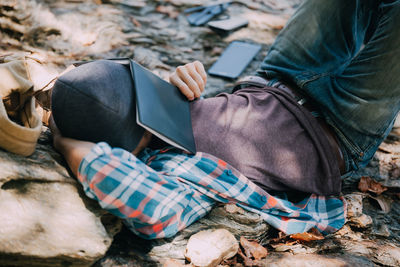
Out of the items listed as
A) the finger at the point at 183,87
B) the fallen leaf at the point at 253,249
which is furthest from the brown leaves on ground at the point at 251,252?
the finger at the point at 183,87

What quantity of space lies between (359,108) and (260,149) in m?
0.63

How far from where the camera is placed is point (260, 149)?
1.78 m

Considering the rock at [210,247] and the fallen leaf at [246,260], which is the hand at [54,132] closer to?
the rock at [210,247]

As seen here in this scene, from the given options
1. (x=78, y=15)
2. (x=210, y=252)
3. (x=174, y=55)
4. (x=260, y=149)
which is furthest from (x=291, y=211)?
(x=78, y=15)

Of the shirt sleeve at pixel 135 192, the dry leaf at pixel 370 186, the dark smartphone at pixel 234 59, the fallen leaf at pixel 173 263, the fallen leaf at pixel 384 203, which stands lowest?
the fallen leaf at pixel 173 263

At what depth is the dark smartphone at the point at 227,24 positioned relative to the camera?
362 cm

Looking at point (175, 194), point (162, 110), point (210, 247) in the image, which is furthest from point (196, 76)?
point (210, 247)

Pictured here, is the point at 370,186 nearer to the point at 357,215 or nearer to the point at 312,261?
the point at 357,215

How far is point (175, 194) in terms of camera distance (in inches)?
59.9

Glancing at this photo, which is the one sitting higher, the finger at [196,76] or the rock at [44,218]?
the finger at [196,76]

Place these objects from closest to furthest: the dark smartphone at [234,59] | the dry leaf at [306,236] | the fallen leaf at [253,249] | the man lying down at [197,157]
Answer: the man lying down at [197,157]
the fallen leaf at [253,249]
the dry leaf at [306,236]
the dark smartphone at [234,59]

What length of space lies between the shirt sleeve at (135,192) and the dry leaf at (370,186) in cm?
123

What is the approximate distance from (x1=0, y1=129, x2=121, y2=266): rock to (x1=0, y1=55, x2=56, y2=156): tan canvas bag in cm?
7

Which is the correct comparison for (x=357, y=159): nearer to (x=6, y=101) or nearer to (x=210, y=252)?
(x=210, y=252)
